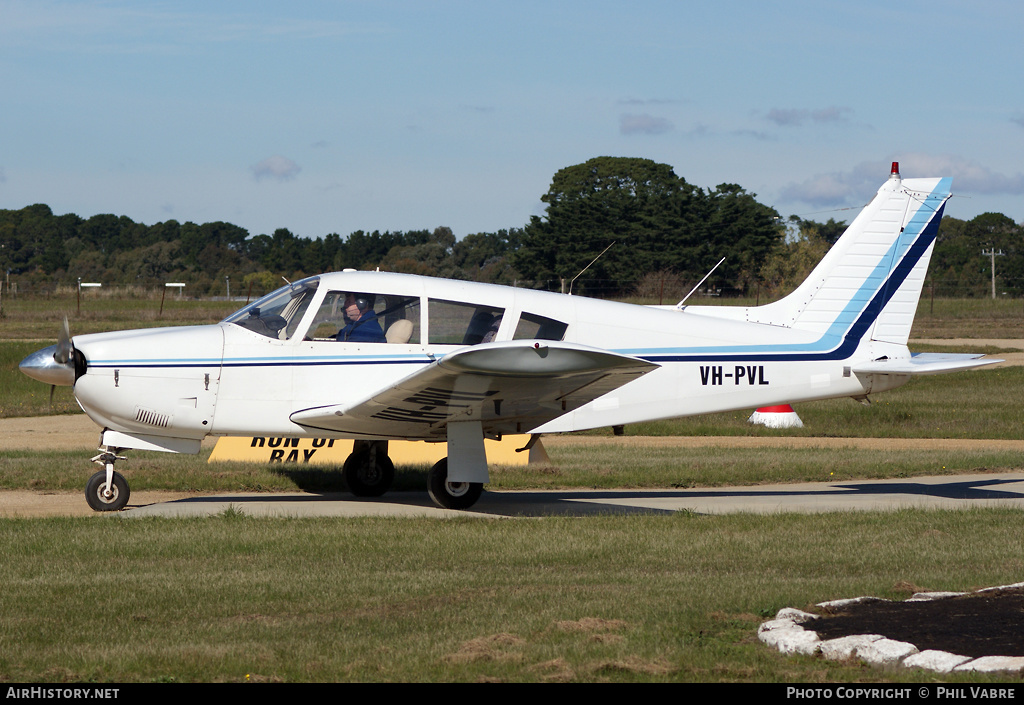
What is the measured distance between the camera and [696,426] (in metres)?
18.0

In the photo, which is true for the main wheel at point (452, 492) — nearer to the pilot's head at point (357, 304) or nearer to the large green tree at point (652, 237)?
the pilot's head at point (357, 304)

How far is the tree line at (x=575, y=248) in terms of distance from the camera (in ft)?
165

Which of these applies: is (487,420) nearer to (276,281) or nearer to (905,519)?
(905,519)

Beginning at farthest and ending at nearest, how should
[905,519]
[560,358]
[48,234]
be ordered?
[48,234] → [905,519] → [560,358]

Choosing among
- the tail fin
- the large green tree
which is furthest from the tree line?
the tail fin

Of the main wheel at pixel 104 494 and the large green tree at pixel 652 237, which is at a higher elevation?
the large green tree at pixel 652 237

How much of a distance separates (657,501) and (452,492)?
237cm

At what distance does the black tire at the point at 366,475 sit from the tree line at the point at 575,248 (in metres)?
5.10

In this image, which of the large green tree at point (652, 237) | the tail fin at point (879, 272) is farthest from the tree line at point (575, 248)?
the tail fin at point (879, 272)

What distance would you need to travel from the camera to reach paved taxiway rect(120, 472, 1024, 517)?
10.4 metres

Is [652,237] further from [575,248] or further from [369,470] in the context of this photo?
[369,470]

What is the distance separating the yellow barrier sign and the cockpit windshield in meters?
3.36
